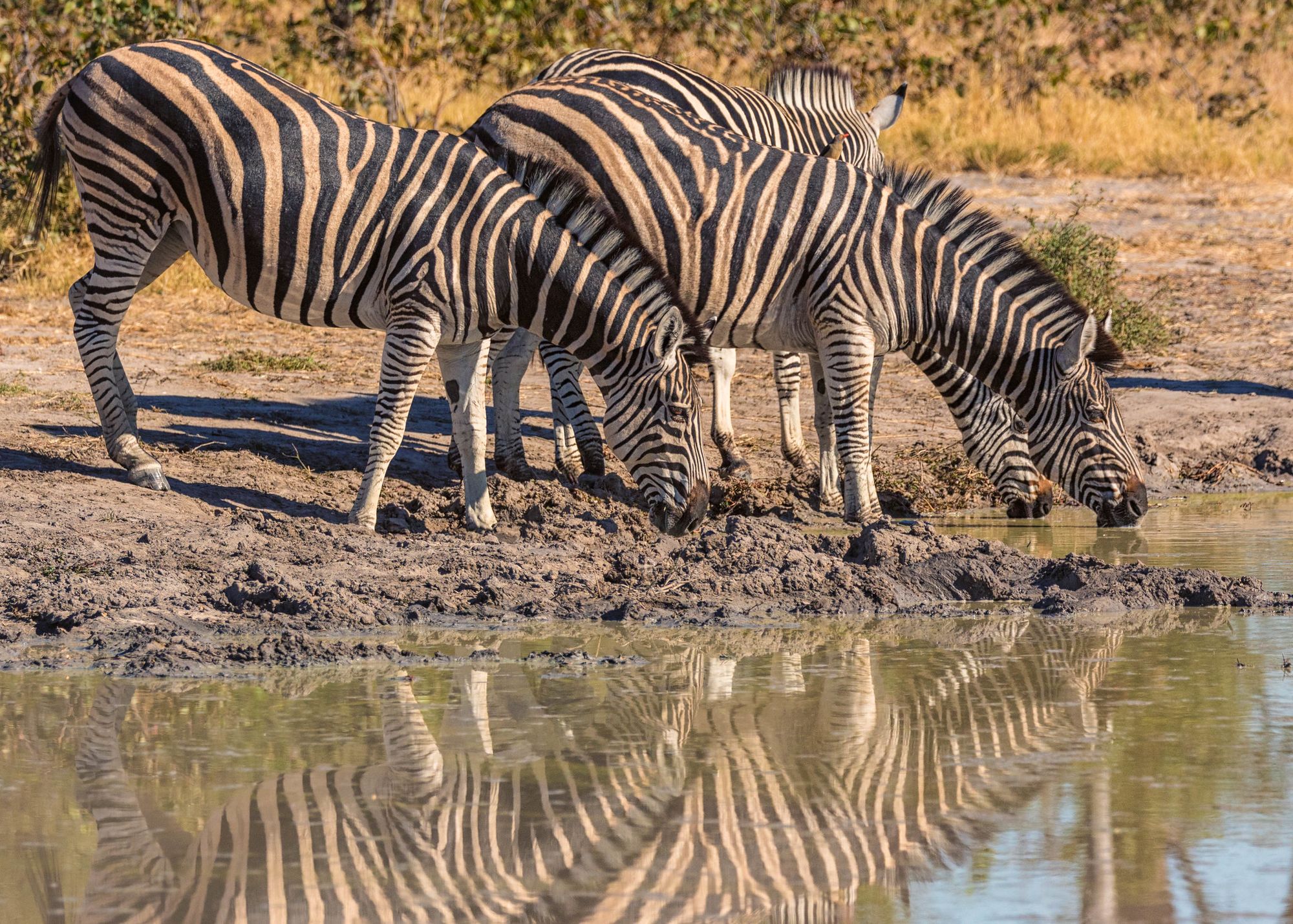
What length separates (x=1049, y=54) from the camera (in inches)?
741

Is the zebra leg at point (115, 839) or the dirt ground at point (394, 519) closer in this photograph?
the zebra leg at point (115, 839)

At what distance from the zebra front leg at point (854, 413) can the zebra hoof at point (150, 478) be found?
3148 mm

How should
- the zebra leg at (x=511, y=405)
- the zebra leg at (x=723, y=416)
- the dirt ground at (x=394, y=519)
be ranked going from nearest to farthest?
the dirt ground at (x=394, y=519)
the zebra leg at (x=511, y=405)
the zebra leg at (x=723, y=416)

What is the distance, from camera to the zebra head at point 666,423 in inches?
283

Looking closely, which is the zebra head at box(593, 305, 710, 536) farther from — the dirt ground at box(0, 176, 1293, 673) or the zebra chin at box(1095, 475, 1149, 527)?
the zebra chin at box(1095, 475, 1149, 527)

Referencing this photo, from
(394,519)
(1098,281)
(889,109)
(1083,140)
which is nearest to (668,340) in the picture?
(394,519)

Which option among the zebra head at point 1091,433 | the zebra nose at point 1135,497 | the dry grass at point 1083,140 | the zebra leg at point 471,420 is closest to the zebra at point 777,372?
the zebra head at point 1091,433

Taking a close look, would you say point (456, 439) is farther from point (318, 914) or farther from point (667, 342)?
point (318, 914)

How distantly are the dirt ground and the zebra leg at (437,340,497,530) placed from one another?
0.15 metres

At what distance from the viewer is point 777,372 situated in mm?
9258

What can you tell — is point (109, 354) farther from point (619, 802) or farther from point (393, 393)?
point (619, 802)

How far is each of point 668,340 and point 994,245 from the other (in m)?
1.93

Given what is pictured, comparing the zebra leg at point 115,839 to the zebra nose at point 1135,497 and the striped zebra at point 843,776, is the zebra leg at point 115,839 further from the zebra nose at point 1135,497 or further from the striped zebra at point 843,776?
the zebra nose at point 1135,497

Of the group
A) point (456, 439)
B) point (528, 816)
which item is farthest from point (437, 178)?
point (528, 816)
